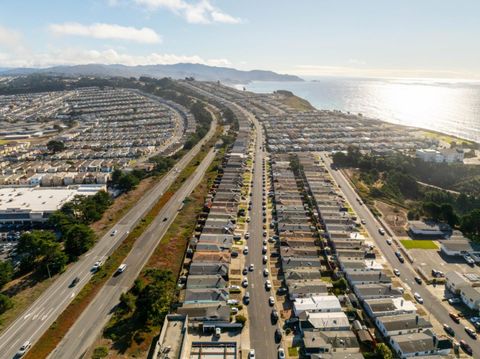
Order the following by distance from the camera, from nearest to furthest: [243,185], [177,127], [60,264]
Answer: [60,264] < [243,185] < [177,127]

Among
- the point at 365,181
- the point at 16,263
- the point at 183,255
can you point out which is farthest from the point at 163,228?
the point at 365,181

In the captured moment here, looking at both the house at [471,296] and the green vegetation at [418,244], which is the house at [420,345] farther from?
the green vegetation at [418,244]

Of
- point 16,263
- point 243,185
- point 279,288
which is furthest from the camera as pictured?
point 243,185

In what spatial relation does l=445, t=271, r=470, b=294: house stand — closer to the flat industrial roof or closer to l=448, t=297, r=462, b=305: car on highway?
l=448, t=297, r=462, b=305: car on highway

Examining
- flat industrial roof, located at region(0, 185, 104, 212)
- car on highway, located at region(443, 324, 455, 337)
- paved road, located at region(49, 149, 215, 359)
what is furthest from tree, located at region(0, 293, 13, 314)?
car on highway, located at region(443, 324, 455, 337)

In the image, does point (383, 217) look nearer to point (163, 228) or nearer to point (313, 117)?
point (163, 228)

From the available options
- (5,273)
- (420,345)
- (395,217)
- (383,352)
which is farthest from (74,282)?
(395,217)

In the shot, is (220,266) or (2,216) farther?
(2,216)
